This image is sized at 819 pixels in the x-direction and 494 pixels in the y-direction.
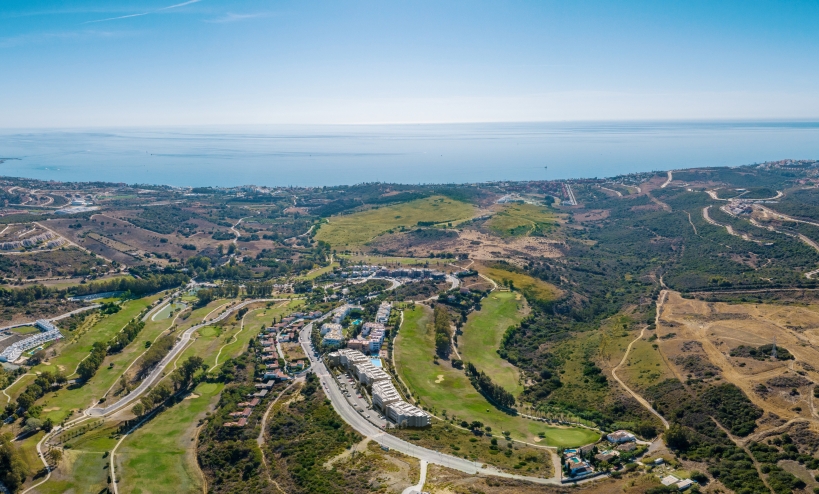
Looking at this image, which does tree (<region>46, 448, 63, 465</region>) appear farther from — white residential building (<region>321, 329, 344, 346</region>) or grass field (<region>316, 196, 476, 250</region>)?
grass field (<region>316, 196, 476, 250</region>)

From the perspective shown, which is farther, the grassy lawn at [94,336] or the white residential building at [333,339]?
the grassy lawn at [94,336]

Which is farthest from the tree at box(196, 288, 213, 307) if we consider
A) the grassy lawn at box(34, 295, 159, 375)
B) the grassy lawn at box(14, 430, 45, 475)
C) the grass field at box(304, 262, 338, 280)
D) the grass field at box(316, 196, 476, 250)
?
the grass field at box(316, 196, 476, 250)

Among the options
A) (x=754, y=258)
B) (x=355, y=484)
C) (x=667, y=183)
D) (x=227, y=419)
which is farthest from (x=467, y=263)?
(x=667, y=183)

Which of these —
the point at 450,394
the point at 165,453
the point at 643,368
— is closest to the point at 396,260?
the point at 450,394

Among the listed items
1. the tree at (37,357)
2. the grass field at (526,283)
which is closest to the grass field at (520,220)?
the grass field at (526,283)

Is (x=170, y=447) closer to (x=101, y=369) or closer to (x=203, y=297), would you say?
(x=101, y=369)

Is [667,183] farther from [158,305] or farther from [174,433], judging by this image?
[174,433]

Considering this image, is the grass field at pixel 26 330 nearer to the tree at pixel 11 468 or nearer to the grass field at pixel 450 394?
the tree at pixel 11 468
